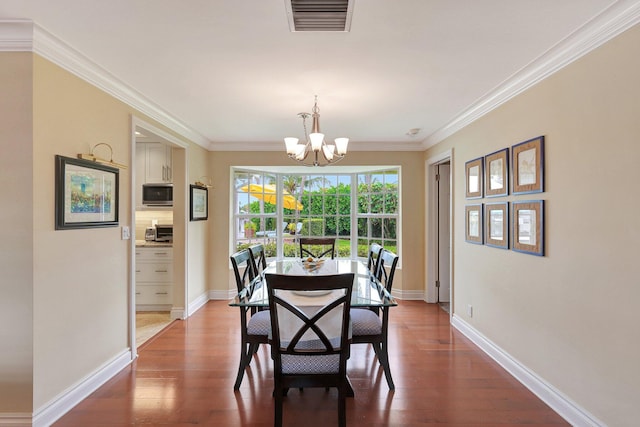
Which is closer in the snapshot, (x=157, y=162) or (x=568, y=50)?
(x=568, y=50)

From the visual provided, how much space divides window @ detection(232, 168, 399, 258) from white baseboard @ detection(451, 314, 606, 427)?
8.03 ft

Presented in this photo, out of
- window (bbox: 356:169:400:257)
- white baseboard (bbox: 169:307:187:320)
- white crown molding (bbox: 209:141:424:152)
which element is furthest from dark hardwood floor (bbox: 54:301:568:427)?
white crown molding (bbox: 209:141:424:152)

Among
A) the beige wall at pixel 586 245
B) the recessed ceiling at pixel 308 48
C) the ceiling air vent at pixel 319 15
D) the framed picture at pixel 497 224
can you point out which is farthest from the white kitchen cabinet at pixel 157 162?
the beige wall at pixel 586 245

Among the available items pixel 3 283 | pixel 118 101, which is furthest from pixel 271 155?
pixel 3 283

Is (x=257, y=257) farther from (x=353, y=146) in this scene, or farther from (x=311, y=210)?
(x=353, y=146)

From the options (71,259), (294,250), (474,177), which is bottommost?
(294,250)

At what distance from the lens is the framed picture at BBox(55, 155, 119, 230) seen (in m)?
2.12

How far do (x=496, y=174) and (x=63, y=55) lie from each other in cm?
344

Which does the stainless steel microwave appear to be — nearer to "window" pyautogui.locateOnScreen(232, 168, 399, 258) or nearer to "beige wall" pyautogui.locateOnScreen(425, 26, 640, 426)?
"window" pyautogui.locateOnScreen(232, 168, 399, 258)

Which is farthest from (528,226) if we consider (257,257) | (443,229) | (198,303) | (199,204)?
(198,303)

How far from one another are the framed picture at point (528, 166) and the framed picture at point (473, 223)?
25.3 inches

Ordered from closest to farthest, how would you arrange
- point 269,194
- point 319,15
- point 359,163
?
point 319,15 → point 359,163 → point 269,194

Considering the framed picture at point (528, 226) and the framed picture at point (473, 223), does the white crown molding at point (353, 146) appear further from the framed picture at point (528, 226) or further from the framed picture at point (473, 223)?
the framed picture at point (528, 226)

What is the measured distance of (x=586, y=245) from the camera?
77.0 inches
